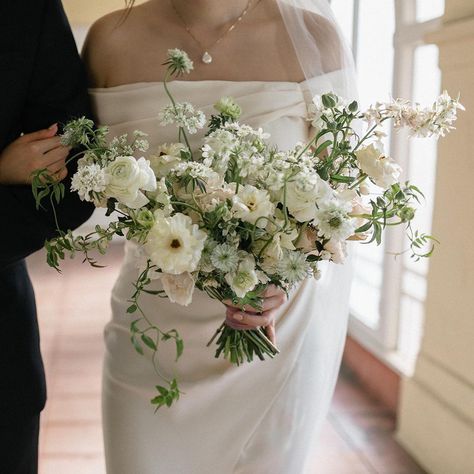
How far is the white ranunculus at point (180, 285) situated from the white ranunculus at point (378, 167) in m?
0.37

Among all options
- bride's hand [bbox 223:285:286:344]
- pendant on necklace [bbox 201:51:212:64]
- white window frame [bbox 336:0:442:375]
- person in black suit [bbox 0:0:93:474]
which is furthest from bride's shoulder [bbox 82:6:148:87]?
white window frame [bbox 336:0:442:375]

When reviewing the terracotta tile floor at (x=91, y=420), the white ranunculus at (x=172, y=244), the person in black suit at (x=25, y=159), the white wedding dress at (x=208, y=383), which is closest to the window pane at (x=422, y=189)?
the terracotta tile floor at (x=91, y=420)

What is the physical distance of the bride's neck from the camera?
174cm

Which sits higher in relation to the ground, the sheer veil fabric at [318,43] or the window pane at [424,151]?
the sheer veil fabric at [318,43]

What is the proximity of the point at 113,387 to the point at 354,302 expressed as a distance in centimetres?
260

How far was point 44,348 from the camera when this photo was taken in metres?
4.52

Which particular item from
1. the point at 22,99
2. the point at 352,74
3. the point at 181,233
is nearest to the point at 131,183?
the point at 181,233

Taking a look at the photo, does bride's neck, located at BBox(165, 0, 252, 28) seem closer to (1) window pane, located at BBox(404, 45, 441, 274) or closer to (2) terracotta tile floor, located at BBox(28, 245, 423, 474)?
(1) window pane, located at BBox(404, 45, 441, 274)

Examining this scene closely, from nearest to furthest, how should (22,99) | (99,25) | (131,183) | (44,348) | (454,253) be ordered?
1. (131,183)
2. (22,99)
3. (99,25)
4. (454,253)
5. (44,348)

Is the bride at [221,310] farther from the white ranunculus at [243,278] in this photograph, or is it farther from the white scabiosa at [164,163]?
the white ranunculus at [243,278]

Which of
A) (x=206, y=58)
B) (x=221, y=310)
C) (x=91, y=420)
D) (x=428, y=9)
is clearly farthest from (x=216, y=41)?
(x=91, y=420)

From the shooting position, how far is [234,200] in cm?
104

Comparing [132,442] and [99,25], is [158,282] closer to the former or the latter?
[132,442]

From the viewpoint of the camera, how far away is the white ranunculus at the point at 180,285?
1.13 meters
